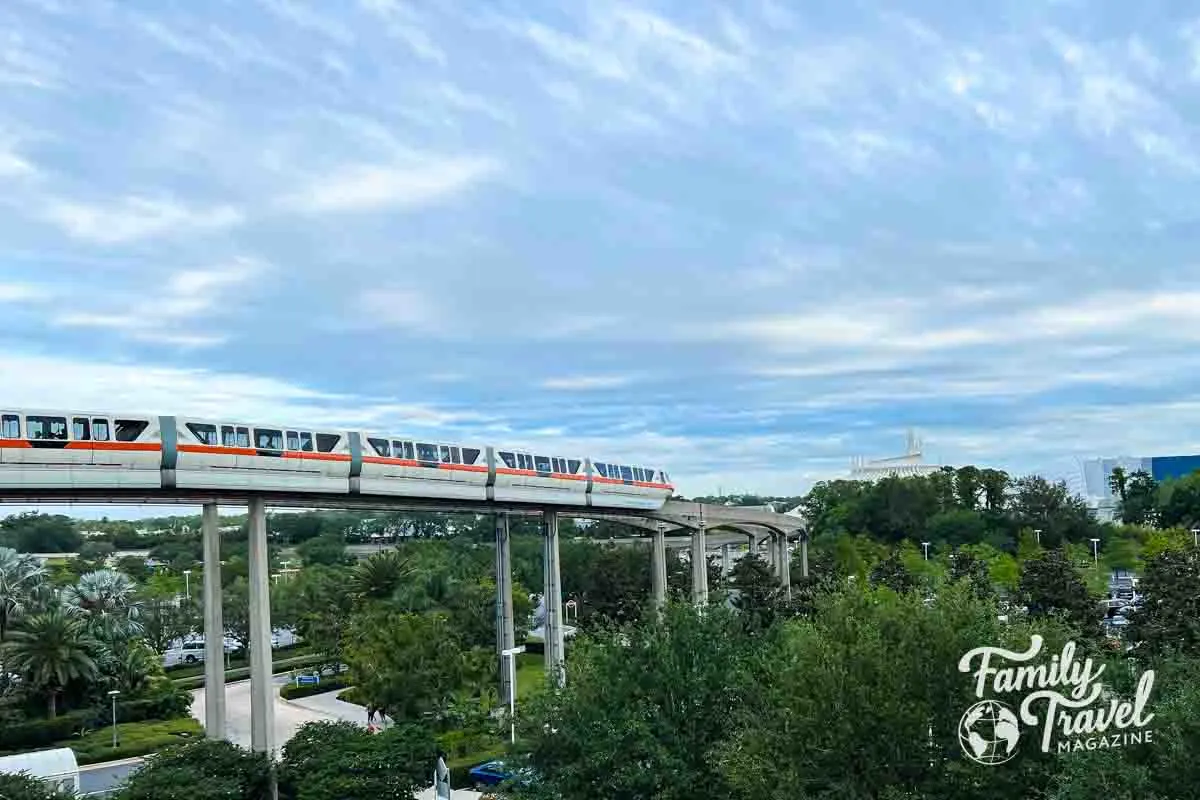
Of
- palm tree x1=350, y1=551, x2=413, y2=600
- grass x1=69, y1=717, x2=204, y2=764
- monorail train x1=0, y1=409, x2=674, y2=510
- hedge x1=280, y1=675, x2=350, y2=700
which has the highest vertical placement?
monorail train x1=0, y1=409, x2=674, y2=510

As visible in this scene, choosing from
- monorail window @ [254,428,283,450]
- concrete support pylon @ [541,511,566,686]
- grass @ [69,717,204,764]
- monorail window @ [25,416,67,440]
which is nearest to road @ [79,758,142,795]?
grass @ [69,717,204,764]

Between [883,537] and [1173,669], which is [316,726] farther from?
[883,537]

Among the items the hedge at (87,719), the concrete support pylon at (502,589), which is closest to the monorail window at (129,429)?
the concrete support pylon at (502,589)

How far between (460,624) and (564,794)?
32.1 metres

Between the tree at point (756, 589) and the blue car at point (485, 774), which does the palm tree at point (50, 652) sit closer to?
the blue car at point (485, 774)

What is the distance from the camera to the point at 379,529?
152 m

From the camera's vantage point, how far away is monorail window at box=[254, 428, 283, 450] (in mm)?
29438

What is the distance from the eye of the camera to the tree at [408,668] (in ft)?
123

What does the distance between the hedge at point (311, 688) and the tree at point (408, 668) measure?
46.0 feet

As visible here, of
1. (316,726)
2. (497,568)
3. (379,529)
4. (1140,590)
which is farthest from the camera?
(379,529)

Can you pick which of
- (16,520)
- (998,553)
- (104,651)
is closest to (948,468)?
(998,553)

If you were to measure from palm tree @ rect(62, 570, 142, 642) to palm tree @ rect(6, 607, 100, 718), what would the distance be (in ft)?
14.0
